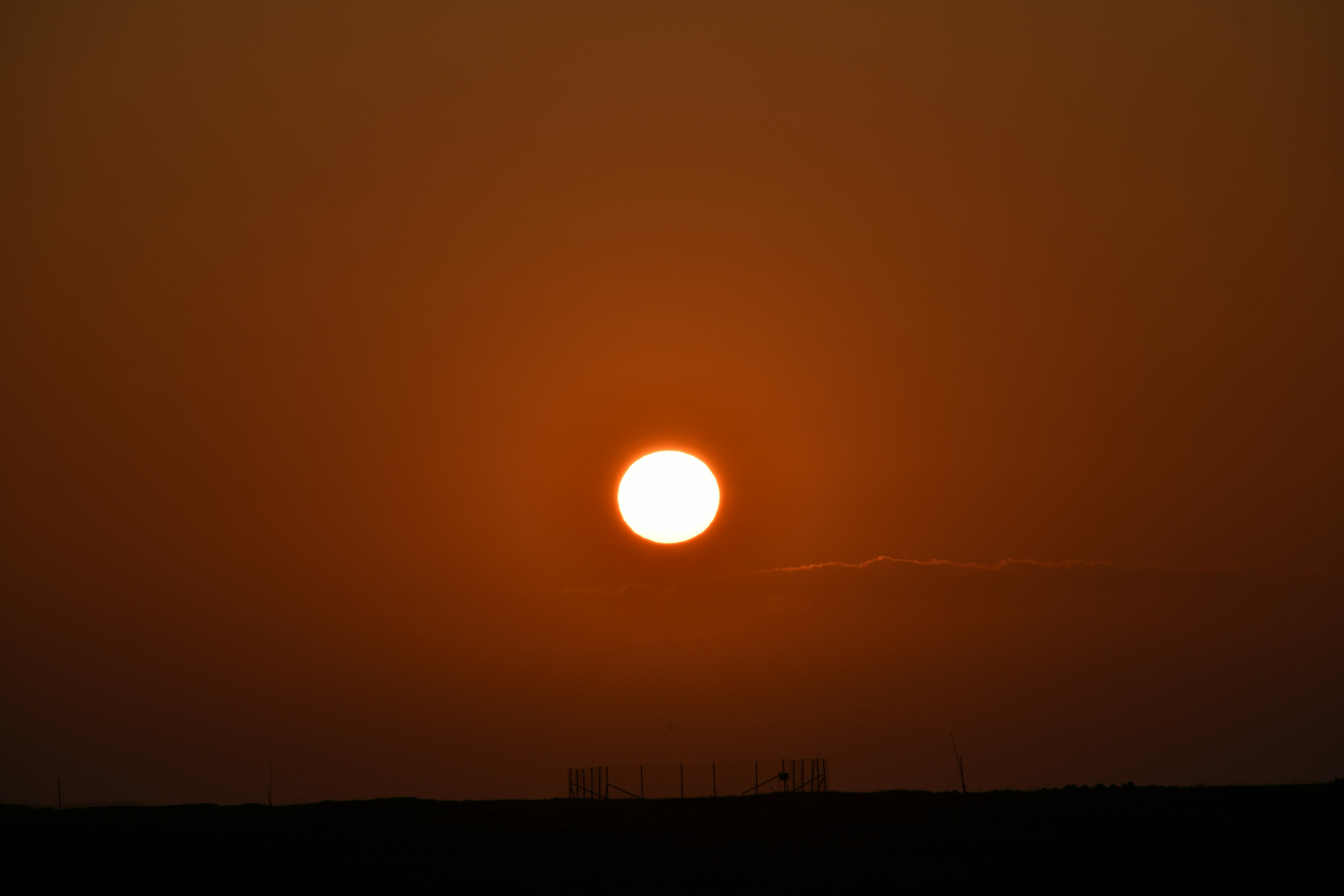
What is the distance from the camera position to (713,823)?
42.3 m

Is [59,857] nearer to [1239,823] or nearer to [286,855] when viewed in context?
[286,855]

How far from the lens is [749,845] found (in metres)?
37.6

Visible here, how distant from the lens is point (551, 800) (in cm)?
5431

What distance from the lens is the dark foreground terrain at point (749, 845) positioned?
105ft

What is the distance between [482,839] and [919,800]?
17.5 metres

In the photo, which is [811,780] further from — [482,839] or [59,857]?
[59,857]

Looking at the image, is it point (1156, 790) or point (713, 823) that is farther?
point (1156, 790)

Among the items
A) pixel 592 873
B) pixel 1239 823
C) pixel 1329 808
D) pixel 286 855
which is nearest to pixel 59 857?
pixel 286 855

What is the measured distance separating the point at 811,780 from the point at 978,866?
33.4 meters

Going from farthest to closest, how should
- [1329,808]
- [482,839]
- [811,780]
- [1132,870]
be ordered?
1. [811,780]
2. [482,839]
3. [1329,808]
4. [1132,870]

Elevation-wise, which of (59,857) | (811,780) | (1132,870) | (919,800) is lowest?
(1132,870)

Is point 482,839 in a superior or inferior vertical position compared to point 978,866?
superior

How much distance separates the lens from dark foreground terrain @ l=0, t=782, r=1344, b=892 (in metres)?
32.0

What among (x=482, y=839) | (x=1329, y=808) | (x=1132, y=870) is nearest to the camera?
(x=1132, y=870)
